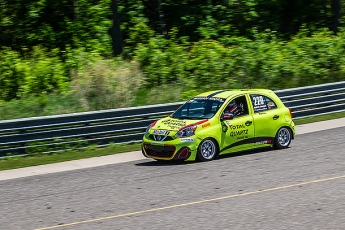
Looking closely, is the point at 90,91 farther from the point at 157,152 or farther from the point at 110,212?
the point at 110,212

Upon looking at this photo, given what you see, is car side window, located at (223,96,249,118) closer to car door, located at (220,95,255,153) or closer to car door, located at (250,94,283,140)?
car door, located at (220,95,255,153)

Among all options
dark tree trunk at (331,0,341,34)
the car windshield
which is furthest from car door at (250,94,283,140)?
dark tree trunk at (331,0,341,34)

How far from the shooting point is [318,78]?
80.9 feet

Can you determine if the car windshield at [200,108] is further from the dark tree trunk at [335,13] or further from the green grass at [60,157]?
the dark tree trunk at [335,13]

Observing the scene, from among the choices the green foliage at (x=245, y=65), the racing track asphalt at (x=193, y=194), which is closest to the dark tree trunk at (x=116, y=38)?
the green foliage at (x=245, y=65)

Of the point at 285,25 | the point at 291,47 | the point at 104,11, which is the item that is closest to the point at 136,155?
the point at 291,47

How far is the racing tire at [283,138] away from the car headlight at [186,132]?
2.38m

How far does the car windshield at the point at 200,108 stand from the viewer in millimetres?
14816

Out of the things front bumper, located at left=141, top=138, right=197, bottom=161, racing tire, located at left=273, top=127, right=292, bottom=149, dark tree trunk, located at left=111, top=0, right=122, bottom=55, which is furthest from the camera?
dark tree trunk, located at left=111, top=0, right=122, bottom=55

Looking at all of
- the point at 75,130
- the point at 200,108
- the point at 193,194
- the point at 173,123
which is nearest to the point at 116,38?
the point at 75,130

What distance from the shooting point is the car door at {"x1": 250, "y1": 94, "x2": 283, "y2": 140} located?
599 inches

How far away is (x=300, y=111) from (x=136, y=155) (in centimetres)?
653

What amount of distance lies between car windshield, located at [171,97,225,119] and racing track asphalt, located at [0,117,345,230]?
107 centimetres

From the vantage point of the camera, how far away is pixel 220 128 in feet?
47.7
